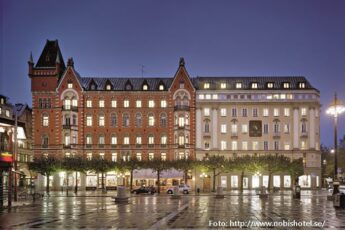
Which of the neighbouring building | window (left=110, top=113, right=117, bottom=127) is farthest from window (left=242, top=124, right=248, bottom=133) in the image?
window (left=110, top=113, right=117, bottom=127)

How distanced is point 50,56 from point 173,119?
28066mm

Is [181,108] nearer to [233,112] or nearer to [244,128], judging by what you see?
[233,112]

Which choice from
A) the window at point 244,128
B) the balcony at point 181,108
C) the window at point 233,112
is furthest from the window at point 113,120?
the window at point 244,128

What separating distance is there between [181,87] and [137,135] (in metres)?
13.0

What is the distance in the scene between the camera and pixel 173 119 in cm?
10856

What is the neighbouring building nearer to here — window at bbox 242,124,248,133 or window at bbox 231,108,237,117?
window at bbox 242,124,248,133

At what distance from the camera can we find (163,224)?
29.1 metres

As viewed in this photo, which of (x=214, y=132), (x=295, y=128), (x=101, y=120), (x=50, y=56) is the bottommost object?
(x=214, y=132)

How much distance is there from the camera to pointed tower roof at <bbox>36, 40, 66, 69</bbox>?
360ft

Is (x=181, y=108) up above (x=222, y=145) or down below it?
above

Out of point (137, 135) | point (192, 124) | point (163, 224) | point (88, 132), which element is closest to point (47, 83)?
point (88, 132)

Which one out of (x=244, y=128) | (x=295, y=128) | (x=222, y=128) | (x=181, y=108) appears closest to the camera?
(x=181, y=108)

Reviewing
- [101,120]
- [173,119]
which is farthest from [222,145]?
[101,120]

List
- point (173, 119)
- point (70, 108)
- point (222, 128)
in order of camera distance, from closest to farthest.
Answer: point (70, 108) → point (173, 119) → point (222, 128)
